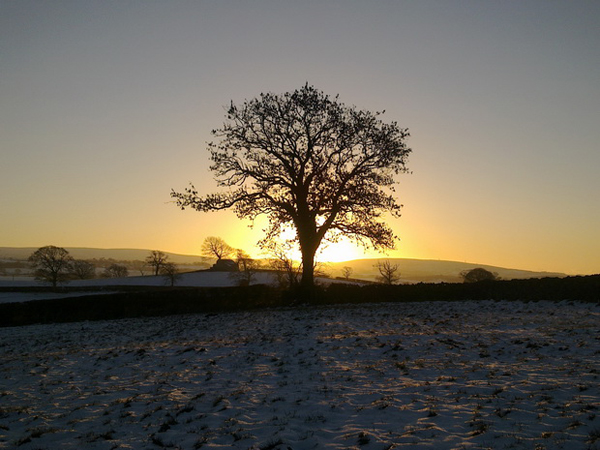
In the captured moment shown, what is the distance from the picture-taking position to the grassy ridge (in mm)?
26234

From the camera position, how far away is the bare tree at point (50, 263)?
77812 mm

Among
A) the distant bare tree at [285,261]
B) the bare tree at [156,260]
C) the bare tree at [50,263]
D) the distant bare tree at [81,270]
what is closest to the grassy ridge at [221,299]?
the distant bare tree at [285,261]

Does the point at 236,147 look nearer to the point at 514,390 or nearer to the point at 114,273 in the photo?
the point at 514,390

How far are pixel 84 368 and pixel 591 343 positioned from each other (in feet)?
48.6

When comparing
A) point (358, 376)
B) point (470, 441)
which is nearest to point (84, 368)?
point (358, 376)

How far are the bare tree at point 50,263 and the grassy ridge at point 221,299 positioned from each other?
5791 centimetres

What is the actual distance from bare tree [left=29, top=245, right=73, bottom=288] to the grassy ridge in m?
57.9

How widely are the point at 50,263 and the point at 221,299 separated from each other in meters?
65.9

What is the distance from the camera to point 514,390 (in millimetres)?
7535

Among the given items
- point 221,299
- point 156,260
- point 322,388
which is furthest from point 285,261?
point 156,260

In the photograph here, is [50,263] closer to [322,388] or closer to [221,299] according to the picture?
[221,299]

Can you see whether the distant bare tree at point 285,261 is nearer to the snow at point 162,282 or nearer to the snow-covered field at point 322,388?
the snow-covered field at point 322,388

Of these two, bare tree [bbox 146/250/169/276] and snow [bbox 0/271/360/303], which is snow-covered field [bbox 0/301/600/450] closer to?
snow [bbox 0/271/360/303]

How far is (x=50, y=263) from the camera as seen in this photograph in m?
78.1
